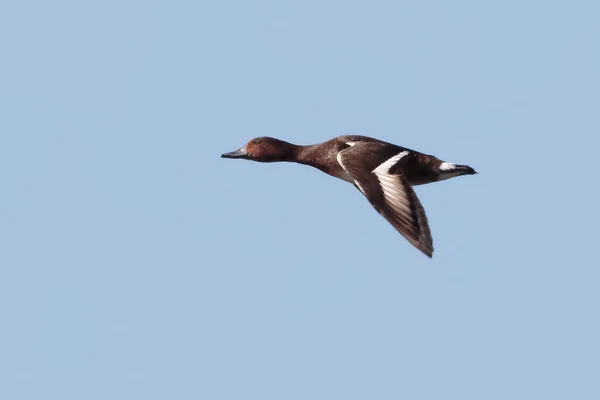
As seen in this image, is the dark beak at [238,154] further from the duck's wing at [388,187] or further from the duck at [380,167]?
the duck's wing at [388,187]

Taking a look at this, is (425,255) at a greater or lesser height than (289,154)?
lesser

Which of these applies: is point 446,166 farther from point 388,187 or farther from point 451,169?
point 388,187

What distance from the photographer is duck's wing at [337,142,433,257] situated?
12.1m

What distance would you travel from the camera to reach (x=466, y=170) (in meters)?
15.0

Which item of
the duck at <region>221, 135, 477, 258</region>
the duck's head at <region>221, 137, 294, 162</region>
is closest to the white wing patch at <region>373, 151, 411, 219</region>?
Result: the duck at <region>221, 135, 477, 258</region>

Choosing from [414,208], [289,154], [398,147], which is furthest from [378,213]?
[289,154]

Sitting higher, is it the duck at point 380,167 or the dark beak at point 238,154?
the dark beak at point 238,154

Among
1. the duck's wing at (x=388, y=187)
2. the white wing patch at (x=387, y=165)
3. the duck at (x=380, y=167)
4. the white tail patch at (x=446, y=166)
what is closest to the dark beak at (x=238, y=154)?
the duck at (x=380, y=167)

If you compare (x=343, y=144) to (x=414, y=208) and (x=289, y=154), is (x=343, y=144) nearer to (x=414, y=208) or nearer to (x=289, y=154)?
(x=289, y=154)

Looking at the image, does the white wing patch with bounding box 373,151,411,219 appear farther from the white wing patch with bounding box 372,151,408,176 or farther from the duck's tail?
the duck's tail

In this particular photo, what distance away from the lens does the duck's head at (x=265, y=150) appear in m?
16.0

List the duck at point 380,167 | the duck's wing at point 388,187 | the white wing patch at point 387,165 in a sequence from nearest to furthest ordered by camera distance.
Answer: the duck's wing at point 388,187
the duck at point 380,167
the white wing patch at point 387,165

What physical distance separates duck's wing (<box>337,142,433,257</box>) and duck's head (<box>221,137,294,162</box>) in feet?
4.12

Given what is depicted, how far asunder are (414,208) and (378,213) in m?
0.39
